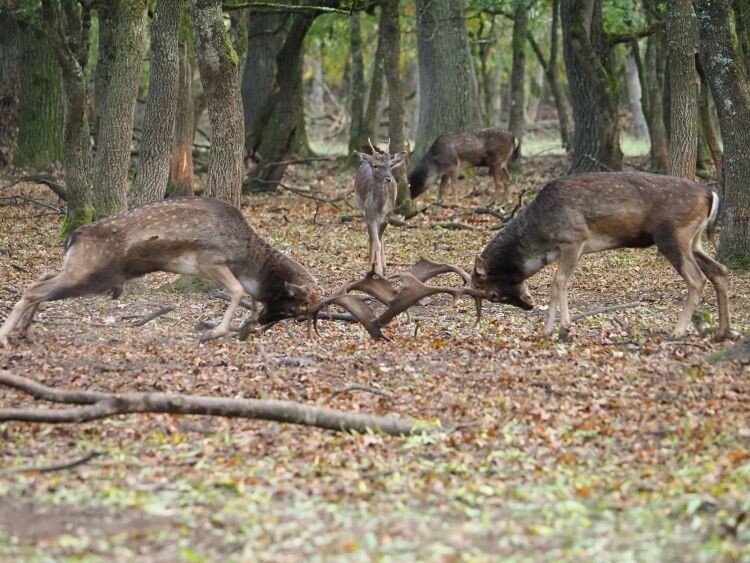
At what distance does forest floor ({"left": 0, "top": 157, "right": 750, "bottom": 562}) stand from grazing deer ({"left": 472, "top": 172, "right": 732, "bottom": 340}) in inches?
19.6

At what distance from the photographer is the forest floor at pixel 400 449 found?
5.86 meters

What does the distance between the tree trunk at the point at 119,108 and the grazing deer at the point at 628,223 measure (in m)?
5.24

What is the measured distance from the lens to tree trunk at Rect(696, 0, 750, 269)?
13359 mm

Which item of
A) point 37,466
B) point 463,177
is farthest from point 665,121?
point 37,466

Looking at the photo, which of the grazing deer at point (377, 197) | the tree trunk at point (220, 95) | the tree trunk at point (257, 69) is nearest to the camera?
the tree trunk at point (220, 95)

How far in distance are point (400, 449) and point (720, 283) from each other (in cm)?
468

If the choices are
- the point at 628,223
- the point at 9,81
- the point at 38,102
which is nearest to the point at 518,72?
the point at 38,102

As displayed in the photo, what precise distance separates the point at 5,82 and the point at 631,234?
17.5 metres

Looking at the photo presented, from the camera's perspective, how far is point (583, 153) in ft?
70.0

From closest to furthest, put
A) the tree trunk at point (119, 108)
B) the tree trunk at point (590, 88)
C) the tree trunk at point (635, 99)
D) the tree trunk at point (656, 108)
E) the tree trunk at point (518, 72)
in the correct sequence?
1. the tree trunk at point (119, 108)
2. the tree trunk at point (590, 88)
3. the tree trunk at point (656, 108)
4. the tree trunk at point (518, 72)
5. the tree trunk at point (635, 99)

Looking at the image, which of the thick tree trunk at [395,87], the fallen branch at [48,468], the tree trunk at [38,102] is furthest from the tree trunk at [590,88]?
the fallen branch at [48,468]

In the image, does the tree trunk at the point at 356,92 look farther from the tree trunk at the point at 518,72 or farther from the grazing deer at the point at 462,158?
the grazing deer at the point at 462,158

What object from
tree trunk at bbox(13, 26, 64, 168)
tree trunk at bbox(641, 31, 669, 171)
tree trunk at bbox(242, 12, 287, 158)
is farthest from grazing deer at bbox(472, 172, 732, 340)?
tree trunk at bbox(13, 26, 64, 168)

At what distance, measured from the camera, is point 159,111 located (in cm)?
1498
